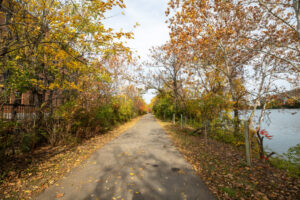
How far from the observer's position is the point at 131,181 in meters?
3.53

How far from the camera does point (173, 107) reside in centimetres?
1941

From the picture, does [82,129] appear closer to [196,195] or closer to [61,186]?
[61,186]

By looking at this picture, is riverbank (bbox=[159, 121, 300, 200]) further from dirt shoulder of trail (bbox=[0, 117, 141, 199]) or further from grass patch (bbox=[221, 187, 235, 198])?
dirt shoulder of trail (bbox=[0, 117, 141, 199])

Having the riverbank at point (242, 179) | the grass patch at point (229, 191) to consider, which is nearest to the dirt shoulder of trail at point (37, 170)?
the riverbank at point (242, 179)

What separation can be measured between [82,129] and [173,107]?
13.8 meters

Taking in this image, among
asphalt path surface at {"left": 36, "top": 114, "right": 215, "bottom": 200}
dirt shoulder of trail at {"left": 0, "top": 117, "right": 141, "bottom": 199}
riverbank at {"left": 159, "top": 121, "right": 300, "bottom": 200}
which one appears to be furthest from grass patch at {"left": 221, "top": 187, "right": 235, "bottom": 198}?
dirt shoulder of trail at {"left": 0, "top": 117, "right": 141, "bottom": 199}

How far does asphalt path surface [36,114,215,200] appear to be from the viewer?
9.77ft

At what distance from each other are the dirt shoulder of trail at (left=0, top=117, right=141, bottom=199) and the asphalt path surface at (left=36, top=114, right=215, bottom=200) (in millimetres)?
323

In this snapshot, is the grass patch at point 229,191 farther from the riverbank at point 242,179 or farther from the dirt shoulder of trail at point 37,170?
the dirt shoulder of trail at point 37,170

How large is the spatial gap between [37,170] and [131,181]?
9.60 feet

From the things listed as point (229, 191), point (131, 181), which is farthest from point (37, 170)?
point (229, 191)

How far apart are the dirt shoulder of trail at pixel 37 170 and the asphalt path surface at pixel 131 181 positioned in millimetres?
323

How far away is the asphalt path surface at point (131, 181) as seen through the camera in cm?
298

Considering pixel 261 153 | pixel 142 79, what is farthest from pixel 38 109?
pixel 142 79
